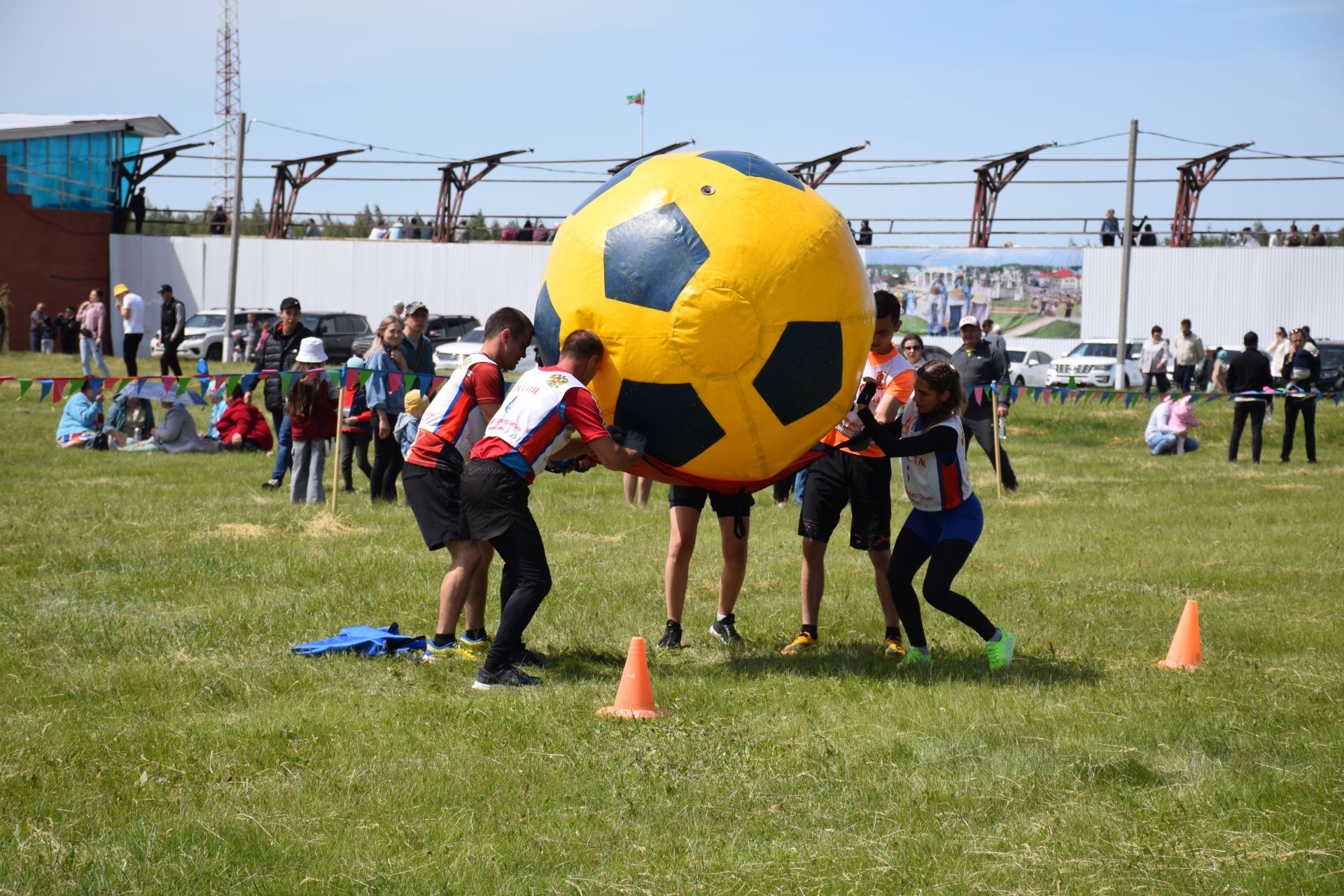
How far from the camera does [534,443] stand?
622 cm

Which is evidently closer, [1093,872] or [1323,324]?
[1093,872]

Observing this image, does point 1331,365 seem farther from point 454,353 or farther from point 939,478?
point 939,478

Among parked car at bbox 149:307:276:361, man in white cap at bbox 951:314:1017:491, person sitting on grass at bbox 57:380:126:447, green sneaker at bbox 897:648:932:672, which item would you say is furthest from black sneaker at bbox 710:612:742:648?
parked car at bbox 149:307:276:361

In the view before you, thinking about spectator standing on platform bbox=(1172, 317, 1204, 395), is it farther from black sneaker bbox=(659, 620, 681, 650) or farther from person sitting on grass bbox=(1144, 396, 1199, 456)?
black sneaker bbox=(659, 620, 681, 650)

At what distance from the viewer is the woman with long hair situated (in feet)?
40.4

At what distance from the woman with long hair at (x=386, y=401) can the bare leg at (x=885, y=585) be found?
6.00m

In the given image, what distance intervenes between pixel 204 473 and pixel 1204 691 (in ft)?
39.4

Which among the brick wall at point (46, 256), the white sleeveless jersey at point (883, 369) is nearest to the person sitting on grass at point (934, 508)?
A: the white sleeveless jersey at point (883, 369)

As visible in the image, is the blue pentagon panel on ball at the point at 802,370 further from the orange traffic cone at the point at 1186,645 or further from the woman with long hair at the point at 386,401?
the woman with long hair at the point at 386,401

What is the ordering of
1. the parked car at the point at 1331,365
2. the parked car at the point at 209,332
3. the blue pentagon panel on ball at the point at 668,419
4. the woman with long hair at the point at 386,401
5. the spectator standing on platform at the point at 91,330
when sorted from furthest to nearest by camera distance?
1. the parked car at the point at 209,332
2. the parked car at the point at 1331,365
3. the spectator standing on platform at the point at 91,330
4. the woman with long hair at the point at 386,401
5. the blue pentagon panel on ball at the point at 668,419

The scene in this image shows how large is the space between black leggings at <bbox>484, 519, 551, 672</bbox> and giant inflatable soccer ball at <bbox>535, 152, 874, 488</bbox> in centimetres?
80

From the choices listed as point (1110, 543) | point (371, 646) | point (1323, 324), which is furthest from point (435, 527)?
point (1323, 324)

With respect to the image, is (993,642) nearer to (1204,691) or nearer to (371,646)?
(1204,691)

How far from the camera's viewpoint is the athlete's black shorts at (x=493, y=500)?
632 centimetres
